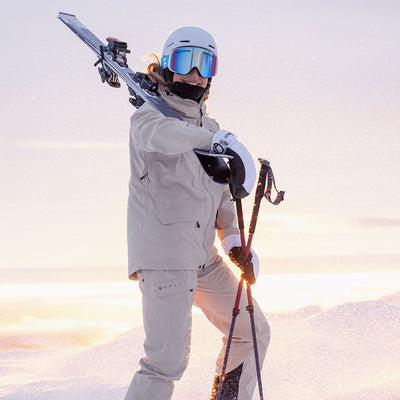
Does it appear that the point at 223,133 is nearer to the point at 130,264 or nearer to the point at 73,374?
the point at 130,264

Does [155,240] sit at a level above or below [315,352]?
above

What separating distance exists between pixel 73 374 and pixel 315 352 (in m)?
2.85

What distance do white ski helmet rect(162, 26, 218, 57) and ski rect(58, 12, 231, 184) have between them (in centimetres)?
28

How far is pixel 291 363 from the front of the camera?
6.20m

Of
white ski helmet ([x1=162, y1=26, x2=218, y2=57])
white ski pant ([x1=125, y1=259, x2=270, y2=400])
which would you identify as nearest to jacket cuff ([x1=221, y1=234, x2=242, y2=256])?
white ski pant ([x1=125, y1=259, x2=270, y2=400])

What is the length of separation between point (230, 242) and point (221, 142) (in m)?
1.03

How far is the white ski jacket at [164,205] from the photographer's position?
10.7ft

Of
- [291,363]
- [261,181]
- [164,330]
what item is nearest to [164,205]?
[261,181]

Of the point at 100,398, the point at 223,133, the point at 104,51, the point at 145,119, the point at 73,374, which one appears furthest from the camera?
the point at 73,374

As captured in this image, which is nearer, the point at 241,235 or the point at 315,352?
the point at 241,235

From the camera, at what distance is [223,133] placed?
9.88ft

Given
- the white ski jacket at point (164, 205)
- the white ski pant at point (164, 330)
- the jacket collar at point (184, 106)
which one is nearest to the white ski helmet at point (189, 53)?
the jacket collar at point (184, 106)

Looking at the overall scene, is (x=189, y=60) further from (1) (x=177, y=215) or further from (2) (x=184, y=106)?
(1) (x=177, y=215)

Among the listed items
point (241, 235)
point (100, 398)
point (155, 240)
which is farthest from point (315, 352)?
point (155, 240)
